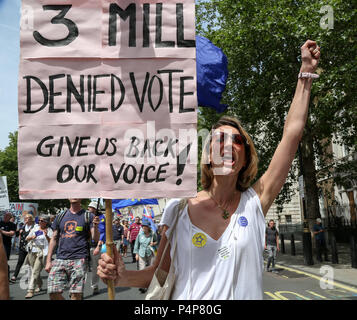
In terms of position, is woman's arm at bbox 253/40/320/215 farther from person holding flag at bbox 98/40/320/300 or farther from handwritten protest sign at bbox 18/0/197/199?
handwritten protest sign at bbox 18/0/197/199

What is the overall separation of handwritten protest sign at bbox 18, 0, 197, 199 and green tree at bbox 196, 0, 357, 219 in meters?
11.8

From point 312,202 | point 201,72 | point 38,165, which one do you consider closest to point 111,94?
point 38,165

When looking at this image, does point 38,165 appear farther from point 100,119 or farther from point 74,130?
point 100,119

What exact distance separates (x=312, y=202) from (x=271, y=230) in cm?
479

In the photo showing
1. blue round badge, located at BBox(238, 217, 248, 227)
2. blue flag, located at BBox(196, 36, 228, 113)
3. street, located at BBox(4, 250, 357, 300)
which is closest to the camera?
blue round badge, located at BBox(238, 217, 248, 227)

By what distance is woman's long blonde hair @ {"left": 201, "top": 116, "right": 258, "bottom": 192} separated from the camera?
2.18m

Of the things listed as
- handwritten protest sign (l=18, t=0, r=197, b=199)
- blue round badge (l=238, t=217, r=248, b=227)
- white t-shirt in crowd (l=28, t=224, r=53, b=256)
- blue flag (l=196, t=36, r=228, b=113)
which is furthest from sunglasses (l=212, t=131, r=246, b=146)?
white t-shirt in crowd (l=28, t=224, r=53, b=256)

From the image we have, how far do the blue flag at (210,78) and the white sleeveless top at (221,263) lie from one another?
2387 mm

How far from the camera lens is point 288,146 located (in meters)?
2.15

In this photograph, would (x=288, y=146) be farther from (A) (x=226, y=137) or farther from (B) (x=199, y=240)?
(B) (x=199, y=240)

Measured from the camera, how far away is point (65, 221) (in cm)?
583

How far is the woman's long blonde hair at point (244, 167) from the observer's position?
2.18 m

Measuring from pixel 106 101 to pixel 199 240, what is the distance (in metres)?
0.90

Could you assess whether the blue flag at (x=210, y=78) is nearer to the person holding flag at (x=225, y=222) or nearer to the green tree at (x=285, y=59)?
the person holding flag at (x=225, y=222)
